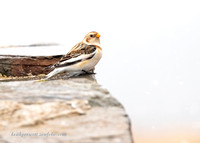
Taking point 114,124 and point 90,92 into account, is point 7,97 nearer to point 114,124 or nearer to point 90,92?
Answer: point 90,92

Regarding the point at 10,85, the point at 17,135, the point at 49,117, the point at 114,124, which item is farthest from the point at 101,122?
the point at 10,85

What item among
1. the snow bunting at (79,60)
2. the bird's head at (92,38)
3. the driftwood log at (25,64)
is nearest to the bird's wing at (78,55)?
the snow bunting at (79,60)

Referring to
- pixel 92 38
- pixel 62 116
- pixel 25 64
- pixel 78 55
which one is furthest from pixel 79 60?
pixel 62 116

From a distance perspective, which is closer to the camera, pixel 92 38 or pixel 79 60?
pixel 79 60

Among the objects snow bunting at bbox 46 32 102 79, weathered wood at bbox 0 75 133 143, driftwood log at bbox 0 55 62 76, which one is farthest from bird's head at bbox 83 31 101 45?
weathered wood at bbox 0 75 133 143

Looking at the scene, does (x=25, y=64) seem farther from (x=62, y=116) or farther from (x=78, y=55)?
(x=62, y=116)

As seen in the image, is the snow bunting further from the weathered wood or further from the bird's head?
the weathered wood

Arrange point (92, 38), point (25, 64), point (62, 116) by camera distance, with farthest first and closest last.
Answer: point (25, 64), point (92, 38), point (62, 116)
